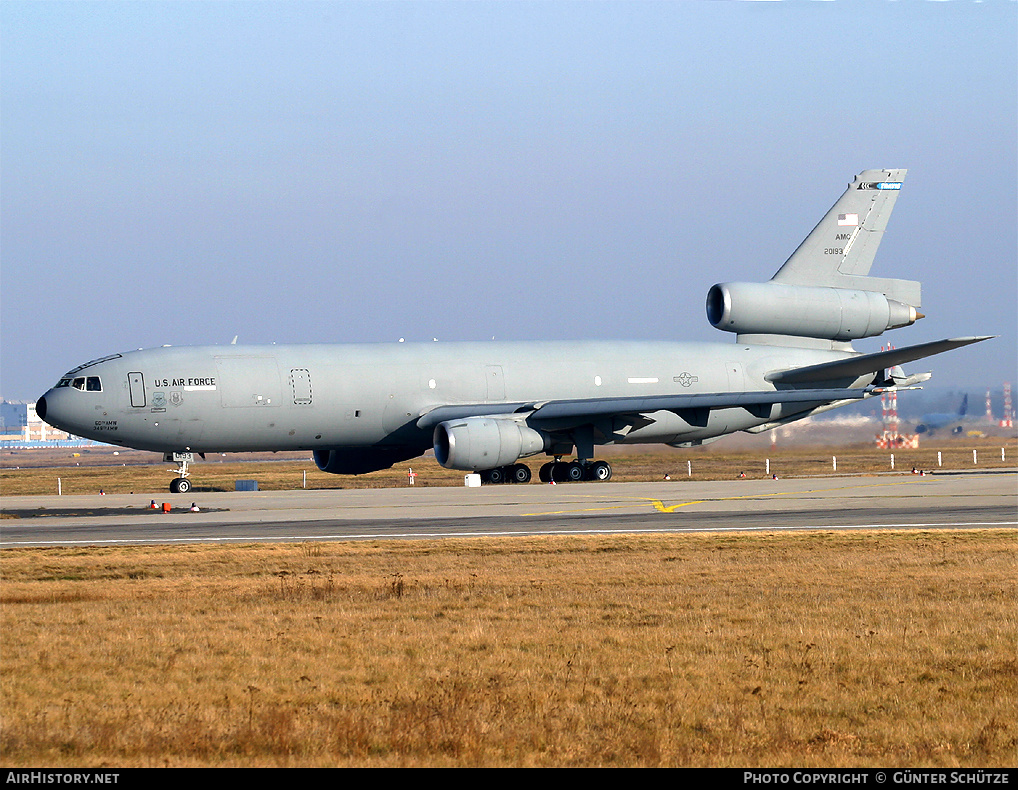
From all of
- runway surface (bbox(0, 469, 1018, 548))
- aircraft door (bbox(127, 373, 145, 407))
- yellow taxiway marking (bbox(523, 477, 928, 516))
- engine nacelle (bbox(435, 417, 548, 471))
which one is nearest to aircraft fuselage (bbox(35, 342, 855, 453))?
aircraft door (bbox(127, 373, 145, 407))

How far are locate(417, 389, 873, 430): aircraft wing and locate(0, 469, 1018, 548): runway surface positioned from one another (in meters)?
2.37

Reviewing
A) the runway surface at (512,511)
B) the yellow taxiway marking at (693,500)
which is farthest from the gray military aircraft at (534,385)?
the yellow taxiway marking at (693,500)

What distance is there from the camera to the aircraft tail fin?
142 ft

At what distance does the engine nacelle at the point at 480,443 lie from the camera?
34.8 metres

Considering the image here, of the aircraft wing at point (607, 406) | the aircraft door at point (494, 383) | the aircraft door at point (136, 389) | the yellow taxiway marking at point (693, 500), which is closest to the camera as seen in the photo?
the yellow taxiway marking at point (693, 500)

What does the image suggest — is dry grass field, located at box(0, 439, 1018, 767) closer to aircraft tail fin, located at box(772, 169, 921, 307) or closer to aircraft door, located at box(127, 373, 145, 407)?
aircraft door, located at box(127, 373, 145, 407)

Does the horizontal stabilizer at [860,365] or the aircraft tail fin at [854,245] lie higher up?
the aircraft tail fin at [854,245]

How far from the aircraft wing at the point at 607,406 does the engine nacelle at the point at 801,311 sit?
12.3 ft

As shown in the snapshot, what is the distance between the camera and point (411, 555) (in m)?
19.0

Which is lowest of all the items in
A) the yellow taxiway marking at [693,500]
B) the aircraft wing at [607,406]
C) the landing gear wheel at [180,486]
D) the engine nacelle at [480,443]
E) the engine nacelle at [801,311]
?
the yellow taxiway marking at [693,500]

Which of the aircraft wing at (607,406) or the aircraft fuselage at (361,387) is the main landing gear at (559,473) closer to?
the aircraft fuselage at (361,387)

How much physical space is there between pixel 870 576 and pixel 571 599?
4.52 metres

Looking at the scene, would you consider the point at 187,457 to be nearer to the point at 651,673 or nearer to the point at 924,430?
the point at 651,673

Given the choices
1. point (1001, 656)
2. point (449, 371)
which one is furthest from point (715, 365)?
point (1001, 656)
